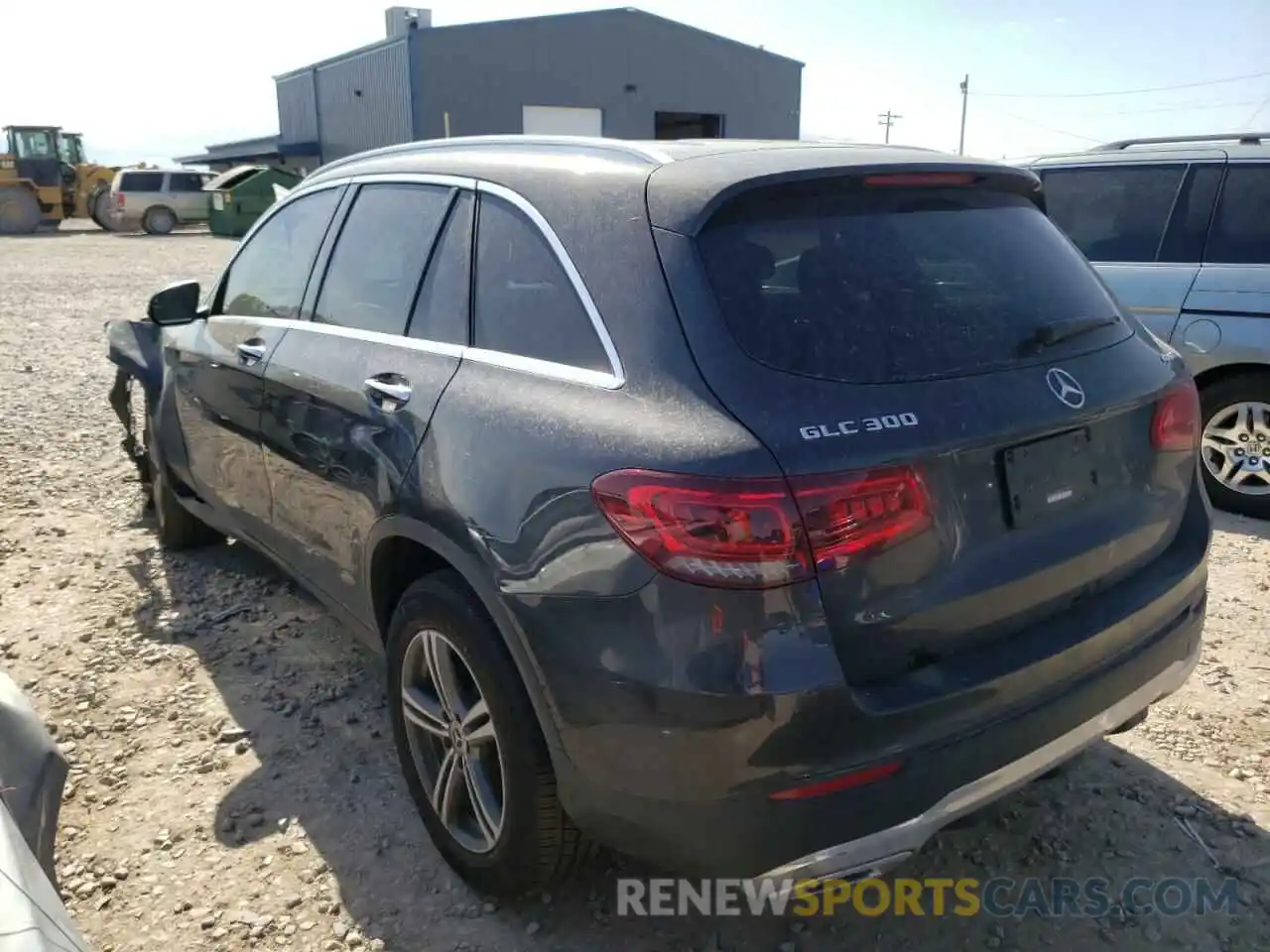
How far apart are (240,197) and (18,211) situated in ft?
27.3

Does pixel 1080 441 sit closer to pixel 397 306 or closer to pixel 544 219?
pixel 544 219

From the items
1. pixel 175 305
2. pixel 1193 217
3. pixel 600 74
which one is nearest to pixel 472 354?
pixel 175 305

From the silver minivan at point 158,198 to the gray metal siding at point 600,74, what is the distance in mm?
7973

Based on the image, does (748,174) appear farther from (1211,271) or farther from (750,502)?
(1211,271)

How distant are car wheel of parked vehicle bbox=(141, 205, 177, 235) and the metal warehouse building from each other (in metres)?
6.07

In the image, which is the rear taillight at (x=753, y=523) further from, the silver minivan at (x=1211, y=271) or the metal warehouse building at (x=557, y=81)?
the metal warehouse building at (x=557, y=81)

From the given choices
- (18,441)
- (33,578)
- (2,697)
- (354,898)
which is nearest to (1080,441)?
(354,898)

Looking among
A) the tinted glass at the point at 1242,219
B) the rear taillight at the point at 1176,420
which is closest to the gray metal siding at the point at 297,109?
the tinted glass at the point at 1242,219

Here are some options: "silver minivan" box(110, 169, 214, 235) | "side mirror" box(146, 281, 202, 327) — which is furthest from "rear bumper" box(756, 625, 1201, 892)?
"silver minivan" box(110, 169, 214, 235)

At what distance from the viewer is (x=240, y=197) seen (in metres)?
28.2

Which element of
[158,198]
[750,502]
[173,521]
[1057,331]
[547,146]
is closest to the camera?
[750,502]

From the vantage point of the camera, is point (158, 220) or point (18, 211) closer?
point (18, 211)

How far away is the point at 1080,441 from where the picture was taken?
2271mm

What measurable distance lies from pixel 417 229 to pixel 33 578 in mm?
3001
